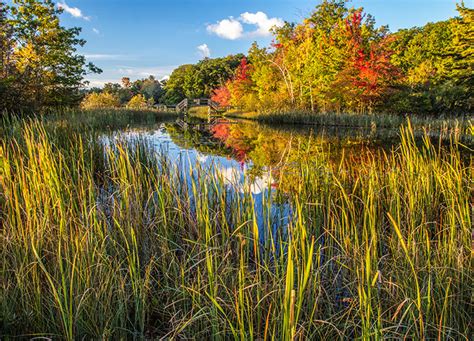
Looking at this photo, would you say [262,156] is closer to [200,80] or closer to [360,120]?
[360,120]

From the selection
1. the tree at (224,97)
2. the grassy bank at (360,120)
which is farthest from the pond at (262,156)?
the tree at (224,97)

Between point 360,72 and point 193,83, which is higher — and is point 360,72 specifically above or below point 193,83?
below

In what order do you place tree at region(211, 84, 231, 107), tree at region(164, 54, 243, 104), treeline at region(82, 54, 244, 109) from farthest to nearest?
1. tree at region(164, 54, 243, 104)
2. treeline at region(82, 54, 244, 109)
3. tree at region(211, 84, 231, 107)

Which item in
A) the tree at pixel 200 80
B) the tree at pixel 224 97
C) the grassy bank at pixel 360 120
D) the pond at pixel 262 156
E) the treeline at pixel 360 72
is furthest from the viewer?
the tree at pixel 200 80

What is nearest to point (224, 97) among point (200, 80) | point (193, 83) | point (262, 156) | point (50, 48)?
point (200, 80)

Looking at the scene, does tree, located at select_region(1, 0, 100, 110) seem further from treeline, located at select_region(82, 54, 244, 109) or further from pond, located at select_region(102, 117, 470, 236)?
treeline, located at select_region(82, 54, 244, 109)

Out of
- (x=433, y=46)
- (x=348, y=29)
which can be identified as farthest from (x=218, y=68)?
(x=348, y=29)

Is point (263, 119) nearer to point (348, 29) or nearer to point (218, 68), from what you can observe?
point (348, 29)

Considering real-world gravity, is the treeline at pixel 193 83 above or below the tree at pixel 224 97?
above

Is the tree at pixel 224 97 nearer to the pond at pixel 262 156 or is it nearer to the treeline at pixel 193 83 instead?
the treeline at pixel 193 83

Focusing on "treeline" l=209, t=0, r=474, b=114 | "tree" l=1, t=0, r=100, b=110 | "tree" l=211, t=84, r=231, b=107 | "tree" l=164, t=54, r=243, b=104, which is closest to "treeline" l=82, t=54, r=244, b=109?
"tree" l=164, t=54, r=243, b=104

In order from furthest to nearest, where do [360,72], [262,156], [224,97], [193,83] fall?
[193,83] < [224,97] < [360,72] < [262,156]

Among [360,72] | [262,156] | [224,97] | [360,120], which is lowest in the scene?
[262,156]

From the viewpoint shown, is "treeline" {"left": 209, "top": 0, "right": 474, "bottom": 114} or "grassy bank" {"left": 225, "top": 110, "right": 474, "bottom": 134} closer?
"grassy bank" {"left": 225, "top": 110, "right": 474, "bottom": 134}
